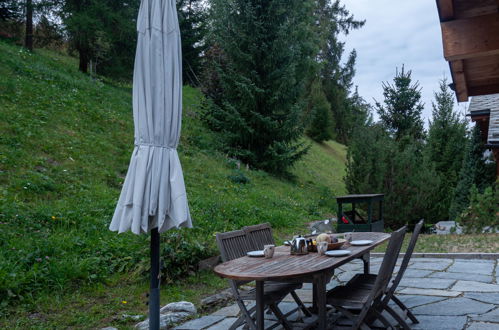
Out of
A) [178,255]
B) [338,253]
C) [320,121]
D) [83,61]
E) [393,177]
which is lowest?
[178,255]

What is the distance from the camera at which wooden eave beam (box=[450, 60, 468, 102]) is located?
12.5 ft

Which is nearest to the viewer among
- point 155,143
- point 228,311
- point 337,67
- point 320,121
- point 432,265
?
point 155,143

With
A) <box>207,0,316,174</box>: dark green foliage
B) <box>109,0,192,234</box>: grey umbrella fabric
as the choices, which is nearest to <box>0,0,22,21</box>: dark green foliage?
<box>207,0,316,174</box>: dark green foliage

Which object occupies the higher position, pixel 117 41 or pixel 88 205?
pixel 117 41

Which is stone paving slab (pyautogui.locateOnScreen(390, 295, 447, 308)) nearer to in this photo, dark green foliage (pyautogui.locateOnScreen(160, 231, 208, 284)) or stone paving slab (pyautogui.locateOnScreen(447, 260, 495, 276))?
stone paving slab (pyautogui.locateOnScreen(447, 260, 495, 276))

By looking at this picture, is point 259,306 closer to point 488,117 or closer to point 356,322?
point 356,322

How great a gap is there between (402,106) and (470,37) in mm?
15737

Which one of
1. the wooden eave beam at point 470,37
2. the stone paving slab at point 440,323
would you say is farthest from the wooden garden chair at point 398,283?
the wooden eave beam at point 470,37

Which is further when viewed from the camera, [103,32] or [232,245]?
[103,32]

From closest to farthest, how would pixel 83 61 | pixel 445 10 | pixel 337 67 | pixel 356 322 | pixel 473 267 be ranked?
1. pixel 445 10
2. pixel 356 322
3. pixel 473 267
4. pixel 83 61
5. pixel 337 67

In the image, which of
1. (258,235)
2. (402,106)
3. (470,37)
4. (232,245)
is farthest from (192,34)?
(470,37)

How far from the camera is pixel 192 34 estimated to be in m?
21.3

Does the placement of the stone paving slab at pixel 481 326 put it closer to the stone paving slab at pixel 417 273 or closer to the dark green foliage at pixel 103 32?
the stone paving slab at pixel 417 273

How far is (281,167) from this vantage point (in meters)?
14.9
